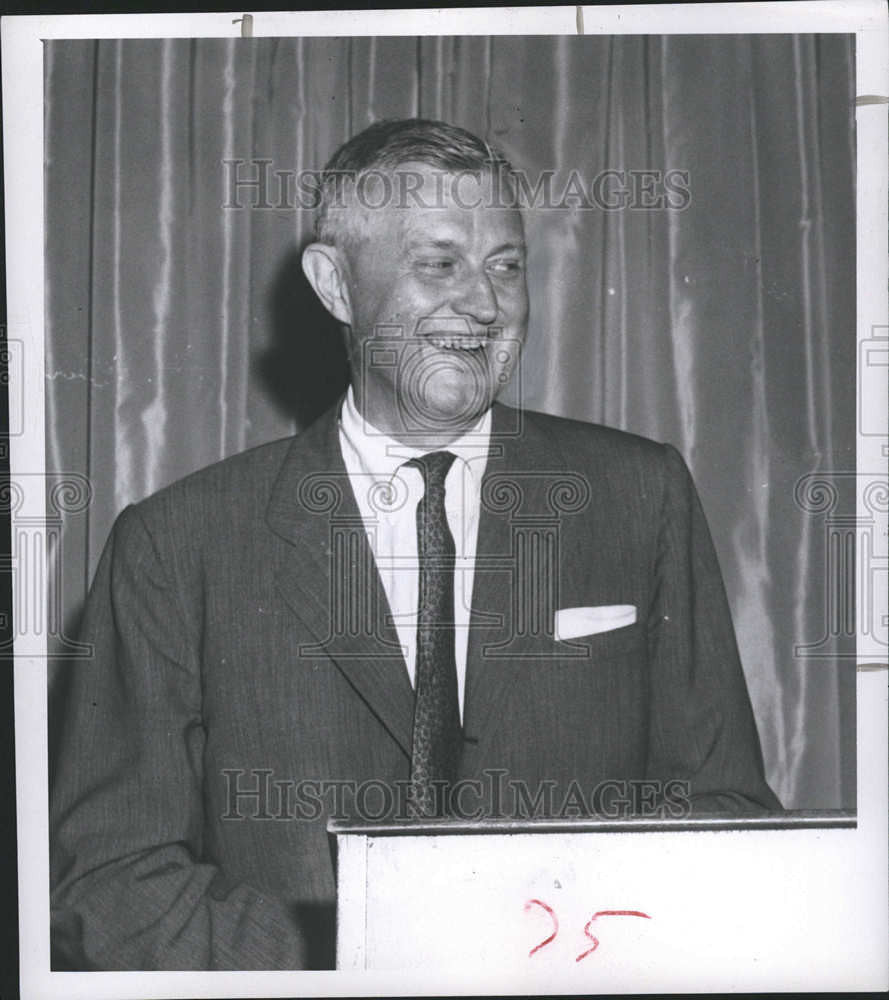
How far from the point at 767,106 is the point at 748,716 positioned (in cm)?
67

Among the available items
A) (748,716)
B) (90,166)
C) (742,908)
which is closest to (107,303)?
(90,166)

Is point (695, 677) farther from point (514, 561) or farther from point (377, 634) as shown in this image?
point (377, 634)

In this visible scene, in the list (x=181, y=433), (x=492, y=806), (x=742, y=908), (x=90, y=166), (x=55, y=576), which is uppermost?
(x=90, y=166)

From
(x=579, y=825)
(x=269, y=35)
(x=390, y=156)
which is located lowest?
(x=579, y=825)

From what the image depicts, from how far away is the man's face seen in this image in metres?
1.22

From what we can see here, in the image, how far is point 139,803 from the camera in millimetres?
1228

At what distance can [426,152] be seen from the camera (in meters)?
1.24

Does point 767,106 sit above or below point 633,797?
above

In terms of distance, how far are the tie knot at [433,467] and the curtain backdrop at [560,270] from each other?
Result: 117 mm

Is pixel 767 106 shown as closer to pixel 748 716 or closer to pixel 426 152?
pixel 426 152

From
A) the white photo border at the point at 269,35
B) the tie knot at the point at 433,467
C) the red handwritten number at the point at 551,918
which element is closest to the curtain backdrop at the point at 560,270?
the white photo border at the point at 269,35

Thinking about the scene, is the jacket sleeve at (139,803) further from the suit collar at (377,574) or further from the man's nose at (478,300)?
the man's nose at (478,300)

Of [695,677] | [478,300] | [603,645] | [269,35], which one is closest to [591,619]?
[603,645]

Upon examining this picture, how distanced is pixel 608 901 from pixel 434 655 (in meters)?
0.33
